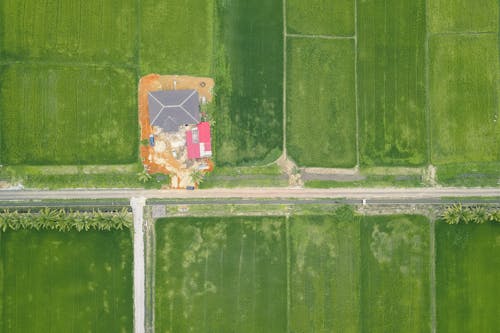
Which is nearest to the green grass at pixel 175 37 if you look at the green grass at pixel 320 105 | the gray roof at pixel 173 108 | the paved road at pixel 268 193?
the gray roof at pixel 173 108

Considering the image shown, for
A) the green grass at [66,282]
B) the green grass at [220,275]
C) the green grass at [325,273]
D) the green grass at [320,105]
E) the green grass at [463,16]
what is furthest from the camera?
the green grass at [463,16]

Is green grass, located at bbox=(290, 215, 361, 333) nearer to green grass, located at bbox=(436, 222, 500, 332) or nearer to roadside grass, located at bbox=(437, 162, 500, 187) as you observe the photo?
green grass, located at bbox=(436, 222, 500, 332)

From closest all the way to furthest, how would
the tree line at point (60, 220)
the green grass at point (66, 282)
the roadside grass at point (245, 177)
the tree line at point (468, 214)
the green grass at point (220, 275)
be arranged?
the tree line at point (60, 220) < the green grass at point (66, 282) < the green grass at point (220, 275) < the roadside grass at point (245, 177) < the tree line at point (468, 214)

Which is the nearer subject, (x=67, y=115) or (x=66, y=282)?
(x=66, y=282)

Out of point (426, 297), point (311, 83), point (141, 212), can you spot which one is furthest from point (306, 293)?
point (311, 83)

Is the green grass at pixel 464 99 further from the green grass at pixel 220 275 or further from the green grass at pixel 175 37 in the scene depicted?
the green grass at pixel 175 37

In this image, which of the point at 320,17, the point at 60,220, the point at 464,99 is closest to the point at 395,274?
the point at 464,99

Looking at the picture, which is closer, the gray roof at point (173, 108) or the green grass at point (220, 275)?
the gray roof at point (173, 108)

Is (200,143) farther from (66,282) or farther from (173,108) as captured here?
(66,282)
